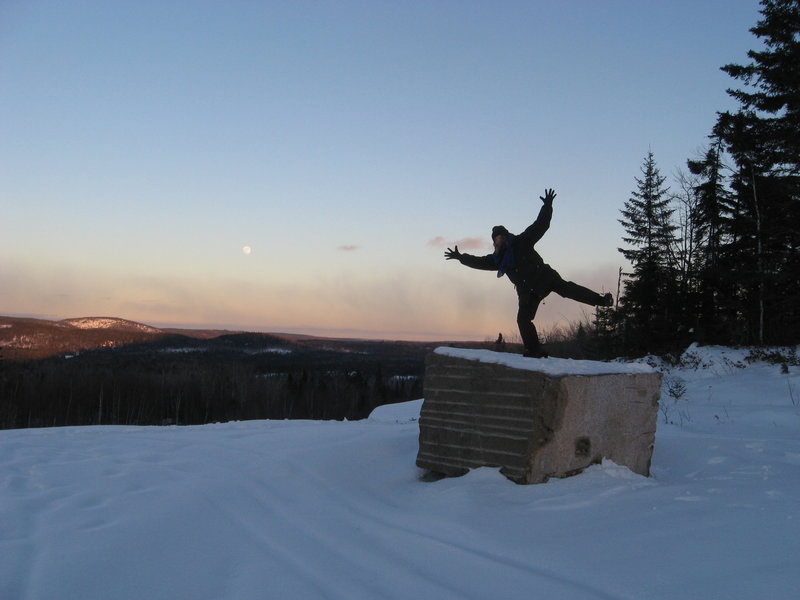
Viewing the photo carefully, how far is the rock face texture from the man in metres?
0.88

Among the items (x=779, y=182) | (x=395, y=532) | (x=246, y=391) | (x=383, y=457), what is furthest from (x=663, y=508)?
(x=246, y=391)

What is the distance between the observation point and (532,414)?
5562 millimetres

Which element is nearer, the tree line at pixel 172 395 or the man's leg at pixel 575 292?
the man's leg at pixel 575 292

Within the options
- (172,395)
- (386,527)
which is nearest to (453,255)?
(386,527)

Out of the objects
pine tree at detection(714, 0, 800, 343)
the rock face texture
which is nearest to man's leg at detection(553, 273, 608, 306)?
the rock face texture

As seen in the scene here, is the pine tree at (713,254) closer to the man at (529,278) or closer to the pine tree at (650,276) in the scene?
the pine tree at (650,276)

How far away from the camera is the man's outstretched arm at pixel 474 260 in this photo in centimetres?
748

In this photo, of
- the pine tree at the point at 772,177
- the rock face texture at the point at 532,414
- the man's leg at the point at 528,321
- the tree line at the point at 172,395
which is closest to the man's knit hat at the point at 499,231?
the man's leg at the point at 528,321

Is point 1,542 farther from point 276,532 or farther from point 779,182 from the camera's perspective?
point 779,182

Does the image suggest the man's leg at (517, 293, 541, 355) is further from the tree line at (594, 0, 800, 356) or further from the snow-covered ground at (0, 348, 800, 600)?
the tree line at (594, 0, 800, 356)

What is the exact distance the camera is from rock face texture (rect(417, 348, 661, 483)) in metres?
5.56

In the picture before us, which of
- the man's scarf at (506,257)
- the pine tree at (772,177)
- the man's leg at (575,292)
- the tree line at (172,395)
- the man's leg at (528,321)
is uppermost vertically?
the pine tree at (772,177)

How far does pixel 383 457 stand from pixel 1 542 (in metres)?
4.01

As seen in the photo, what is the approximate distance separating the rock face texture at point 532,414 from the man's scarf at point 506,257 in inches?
47.3
